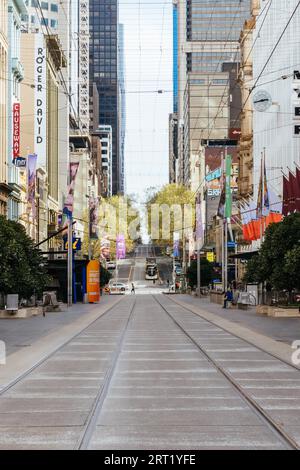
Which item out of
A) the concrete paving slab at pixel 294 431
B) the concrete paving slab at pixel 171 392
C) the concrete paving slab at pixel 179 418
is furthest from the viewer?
the concrete paving slab at pixel 171 392

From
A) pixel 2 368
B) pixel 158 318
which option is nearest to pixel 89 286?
pixel 158 318

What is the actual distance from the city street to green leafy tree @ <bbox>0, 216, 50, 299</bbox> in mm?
11230

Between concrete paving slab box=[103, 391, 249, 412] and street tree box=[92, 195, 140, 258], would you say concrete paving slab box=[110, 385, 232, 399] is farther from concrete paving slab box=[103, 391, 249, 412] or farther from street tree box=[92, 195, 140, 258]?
street tree box=[92, 195, 140, 258]

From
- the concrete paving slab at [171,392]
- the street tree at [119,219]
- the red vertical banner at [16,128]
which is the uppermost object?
the red vertical banner at [16,128]

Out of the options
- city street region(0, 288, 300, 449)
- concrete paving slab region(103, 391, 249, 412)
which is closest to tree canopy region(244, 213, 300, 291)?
city street region(0, 288, 300, 449)

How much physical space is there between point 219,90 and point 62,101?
56.9m

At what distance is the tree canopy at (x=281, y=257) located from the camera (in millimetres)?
38656

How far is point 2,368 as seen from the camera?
1839 centimetres

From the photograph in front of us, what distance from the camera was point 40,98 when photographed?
100000 millimetres

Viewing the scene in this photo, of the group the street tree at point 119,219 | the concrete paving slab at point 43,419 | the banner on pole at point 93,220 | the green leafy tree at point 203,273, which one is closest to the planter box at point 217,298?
the banner on pole at point 93,220

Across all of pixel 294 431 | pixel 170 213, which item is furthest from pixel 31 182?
pixel 294 431

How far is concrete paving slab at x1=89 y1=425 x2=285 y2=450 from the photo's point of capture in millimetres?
9383

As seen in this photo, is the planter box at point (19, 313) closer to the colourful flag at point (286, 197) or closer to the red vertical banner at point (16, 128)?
the colourful flag at point (286, 197)

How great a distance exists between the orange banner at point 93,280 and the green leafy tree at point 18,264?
69.6 ft
